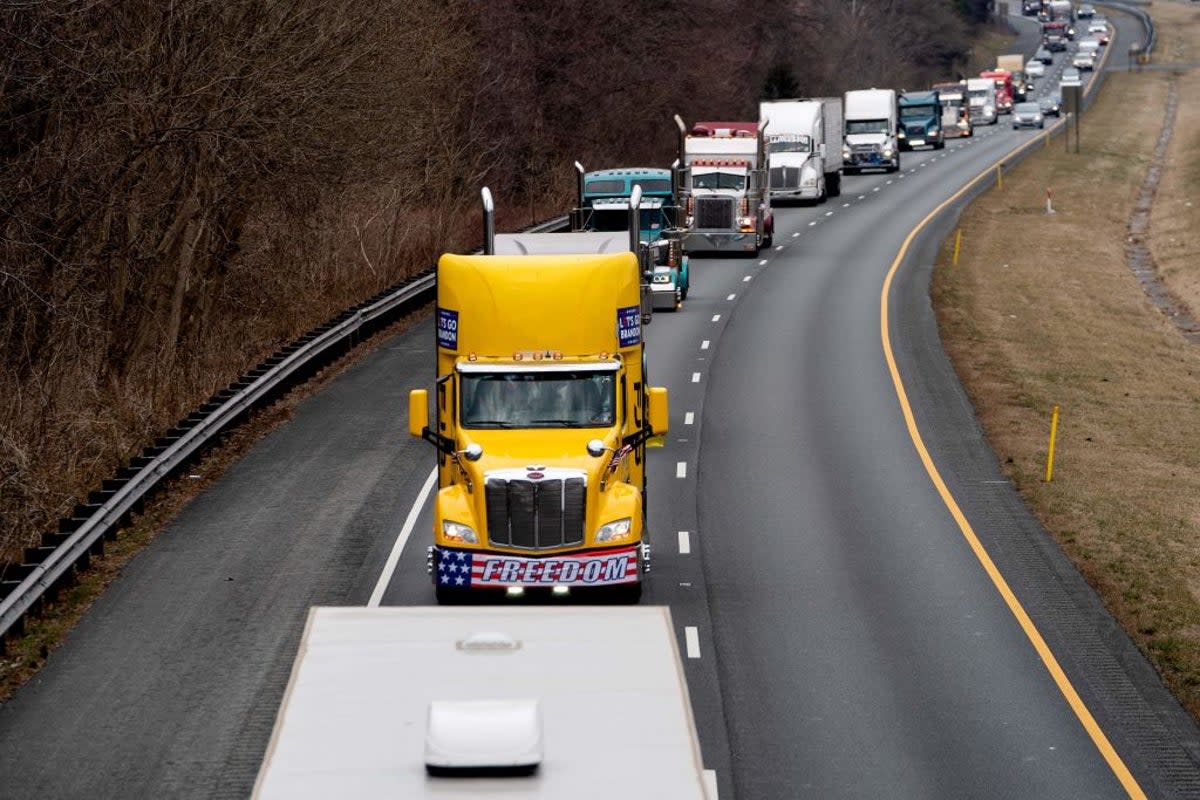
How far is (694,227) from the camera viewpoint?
54.6 metres

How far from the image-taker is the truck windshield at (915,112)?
99.2 metres

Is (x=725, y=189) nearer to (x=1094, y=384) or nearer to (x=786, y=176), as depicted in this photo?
(x=786, y=176)

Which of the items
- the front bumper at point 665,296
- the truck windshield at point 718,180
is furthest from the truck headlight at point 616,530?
the truck windshield at point 718,180

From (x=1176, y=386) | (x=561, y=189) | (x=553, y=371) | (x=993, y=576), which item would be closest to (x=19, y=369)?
(x=553, y=371)

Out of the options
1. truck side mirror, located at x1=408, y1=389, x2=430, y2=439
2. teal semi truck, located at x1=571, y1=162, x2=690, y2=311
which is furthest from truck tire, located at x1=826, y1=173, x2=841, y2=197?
truck side mirror, located at x1=408, y1=389, x2=430, y2=439

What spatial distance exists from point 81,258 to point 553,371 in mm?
14440

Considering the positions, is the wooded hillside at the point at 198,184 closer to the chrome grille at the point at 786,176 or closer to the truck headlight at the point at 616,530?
the truck headlight at the point at 616,530

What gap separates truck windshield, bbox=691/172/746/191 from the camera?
5344 cm

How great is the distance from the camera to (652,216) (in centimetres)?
4566

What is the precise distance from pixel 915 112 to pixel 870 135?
15.4 m

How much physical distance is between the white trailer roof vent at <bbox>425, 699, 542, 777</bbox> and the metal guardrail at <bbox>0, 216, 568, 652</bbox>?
36.0ft

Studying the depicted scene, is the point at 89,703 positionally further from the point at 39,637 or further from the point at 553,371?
the point at 553,371

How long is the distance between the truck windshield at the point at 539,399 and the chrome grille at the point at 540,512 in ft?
3.92

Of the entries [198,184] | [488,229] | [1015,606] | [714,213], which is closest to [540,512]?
[1015,606]
